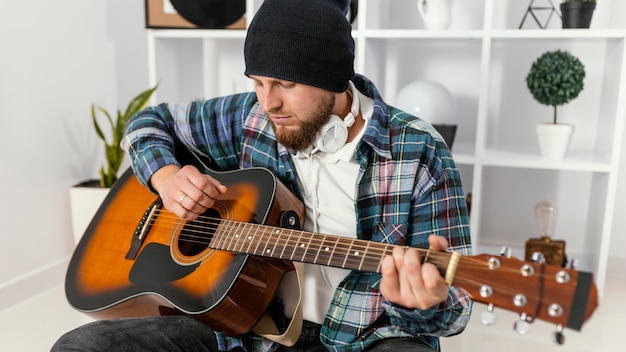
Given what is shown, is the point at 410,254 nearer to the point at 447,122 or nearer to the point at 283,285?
the point at 283,285

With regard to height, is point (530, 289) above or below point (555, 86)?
below

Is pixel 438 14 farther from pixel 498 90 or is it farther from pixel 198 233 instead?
pixel 198 233

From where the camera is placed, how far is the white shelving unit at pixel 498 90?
7.37 feet

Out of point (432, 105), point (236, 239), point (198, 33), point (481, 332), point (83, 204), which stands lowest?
point (481, 332)

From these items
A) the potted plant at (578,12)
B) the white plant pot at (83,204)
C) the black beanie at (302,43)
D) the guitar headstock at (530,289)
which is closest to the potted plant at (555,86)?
the potted plant at (578,12)

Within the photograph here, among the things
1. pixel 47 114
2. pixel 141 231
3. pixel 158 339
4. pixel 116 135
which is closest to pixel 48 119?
pixel 47 114

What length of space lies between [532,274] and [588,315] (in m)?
0.08

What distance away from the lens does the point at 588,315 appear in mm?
799

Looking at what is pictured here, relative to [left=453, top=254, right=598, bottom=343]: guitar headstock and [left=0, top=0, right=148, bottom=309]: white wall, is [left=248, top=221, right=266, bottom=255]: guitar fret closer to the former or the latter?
[left=453, top=254, right=598, bottom=343]: guitar headstock

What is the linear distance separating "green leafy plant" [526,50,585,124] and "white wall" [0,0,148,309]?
1.70 metres

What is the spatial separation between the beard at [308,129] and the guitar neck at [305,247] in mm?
197

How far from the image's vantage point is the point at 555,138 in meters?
2.22

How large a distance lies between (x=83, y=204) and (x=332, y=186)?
4.65ft

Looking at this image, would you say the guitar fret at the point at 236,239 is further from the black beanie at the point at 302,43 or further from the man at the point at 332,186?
the black beanie at the point at 302,43
